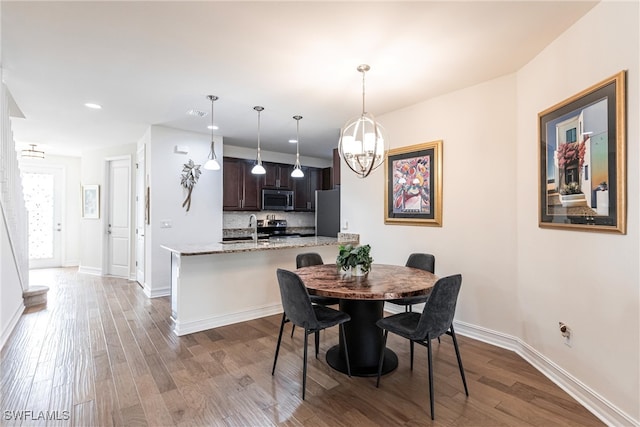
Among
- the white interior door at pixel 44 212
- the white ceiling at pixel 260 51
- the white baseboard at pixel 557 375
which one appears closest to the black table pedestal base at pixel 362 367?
the white baseboard at pixel 557 375

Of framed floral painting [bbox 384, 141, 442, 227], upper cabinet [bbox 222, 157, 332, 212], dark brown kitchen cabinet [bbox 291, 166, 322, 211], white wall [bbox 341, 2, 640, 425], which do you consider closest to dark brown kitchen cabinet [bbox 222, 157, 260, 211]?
upper cabinet [bbox 222, 157, 332, 212]

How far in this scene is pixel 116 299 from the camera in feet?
15.3

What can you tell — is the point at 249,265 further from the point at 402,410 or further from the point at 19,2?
the point at 19,2

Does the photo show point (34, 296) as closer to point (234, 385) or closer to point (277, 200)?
point (234, 385)

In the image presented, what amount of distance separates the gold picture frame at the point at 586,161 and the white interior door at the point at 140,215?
5631 millimetres

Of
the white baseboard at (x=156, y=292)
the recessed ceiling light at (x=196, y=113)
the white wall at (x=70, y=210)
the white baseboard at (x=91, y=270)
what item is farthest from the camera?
the white wall at (x=70, y=210)

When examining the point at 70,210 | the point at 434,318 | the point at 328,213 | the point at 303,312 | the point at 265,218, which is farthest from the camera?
the point at 70,210

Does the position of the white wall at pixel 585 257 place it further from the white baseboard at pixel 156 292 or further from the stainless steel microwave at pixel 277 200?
the white baseboard at pixel 156 292

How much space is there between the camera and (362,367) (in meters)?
2.57

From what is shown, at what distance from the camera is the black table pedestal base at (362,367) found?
8.23 feet

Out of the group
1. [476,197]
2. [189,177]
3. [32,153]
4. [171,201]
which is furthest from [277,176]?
[32,153]

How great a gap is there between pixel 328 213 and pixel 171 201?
8.63ft

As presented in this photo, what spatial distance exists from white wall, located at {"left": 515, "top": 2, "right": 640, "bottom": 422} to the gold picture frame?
0.17ft

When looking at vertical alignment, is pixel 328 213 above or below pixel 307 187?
below
